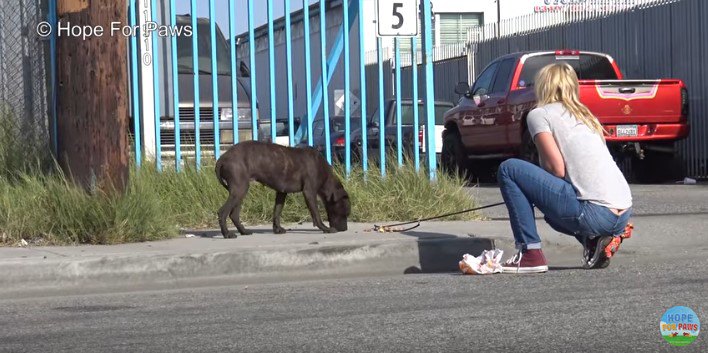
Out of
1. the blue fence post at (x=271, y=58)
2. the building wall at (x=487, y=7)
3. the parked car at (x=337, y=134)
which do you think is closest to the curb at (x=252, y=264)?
the blue fence post at (x=271, y=58)

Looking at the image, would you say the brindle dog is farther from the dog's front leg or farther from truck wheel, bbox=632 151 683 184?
truck wheel, bbox=632 151 683 184

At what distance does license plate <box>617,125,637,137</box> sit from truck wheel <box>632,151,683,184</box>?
1.46 m

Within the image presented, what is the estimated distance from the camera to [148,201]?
966 cm

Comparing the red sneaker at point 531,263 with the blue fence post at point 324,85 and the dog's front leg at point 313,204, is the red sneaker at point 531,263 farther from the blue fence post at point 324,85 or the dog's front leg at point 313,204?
the blue fence post at point 324,85

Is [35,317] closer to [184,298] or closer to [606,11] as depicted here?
[184,298]

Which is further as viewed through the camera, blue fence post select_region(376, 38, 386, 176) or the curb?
blue fence post select_region(376, 38, 386, 176)

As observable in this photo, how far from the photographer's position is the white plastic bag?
8.22 meters

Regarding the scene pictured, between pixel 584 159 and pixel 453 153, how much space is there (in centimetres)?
1059

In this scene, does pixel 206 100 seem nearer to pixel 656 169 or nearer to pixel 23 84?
pixel 23 84

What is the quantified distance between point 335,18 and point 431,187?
53.3 ft

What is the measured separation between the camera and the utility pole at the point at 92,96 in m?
9.74

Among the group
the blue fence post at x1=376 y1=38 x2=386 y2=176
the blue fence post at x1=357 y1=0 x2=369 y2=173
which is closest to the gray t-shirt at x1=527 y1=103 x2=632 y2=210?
the blue fence post at x1=376 y1=38 x2=386 y2=176

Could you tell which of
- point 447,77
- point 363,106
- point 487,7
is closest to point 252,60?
point 363,106

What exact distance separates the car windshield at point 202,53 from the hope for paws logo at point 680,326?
9.76 meters
